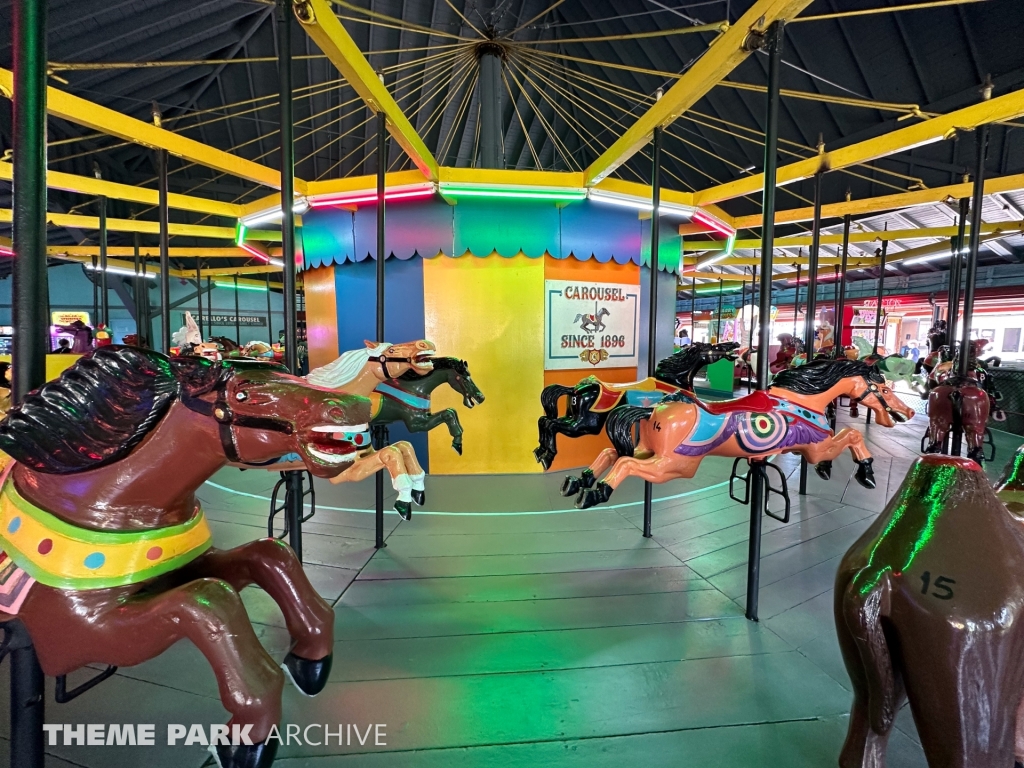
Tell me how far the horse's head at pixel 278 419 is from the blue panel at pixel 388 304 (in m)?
3.61

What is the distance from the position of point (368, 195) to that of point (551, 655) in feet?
12.2

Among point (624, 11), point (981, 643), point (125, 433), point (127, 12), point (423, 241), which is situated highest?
point (624, 11)

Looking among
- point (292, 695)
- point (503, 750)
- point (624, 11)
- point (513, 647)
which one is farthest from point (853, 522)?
point (624, 11)

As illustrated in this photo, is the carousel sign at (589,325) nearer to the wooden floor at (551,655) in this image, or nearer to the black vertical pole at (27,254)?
the wooden floor at (551,655)

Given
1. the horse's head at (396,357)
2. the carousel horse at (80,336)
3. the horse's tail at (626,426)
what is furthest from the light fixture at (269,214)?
the horse's tail at (626,426)

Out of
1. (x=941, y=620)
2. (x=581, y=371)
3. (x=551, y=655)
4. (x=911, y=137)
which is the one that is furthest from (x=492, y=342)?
(x=941, y=620)

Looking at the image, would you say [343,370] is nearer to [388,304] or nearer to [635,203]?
[388,304]

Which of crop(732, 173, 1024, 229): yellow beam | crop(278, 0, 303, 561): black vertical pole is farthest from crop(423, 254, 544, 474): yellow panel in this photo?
crop(278, 0, 303, 561): black vertical pole

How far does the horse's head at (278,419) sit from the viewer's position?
3.19 ft

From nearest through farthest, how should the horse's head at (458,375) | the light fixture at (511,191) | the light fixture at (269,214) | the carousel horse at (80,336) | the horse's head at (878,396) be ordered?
the horse's head at (878,396) < the horse's head at (458,375) < the light fixture at (511,191) < the light fixture at (269,214) < the carousel horse at (80,336)

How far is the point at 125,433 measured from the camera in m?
0.94

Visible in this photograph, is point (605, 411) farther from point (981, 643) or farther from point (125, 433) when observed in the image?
point (125, 433)

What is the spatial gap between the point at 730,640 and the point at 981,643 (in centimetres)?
139

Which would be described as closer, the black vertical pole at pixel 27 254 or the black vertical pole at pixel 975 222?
the black vertical pole at pixel 27 254
